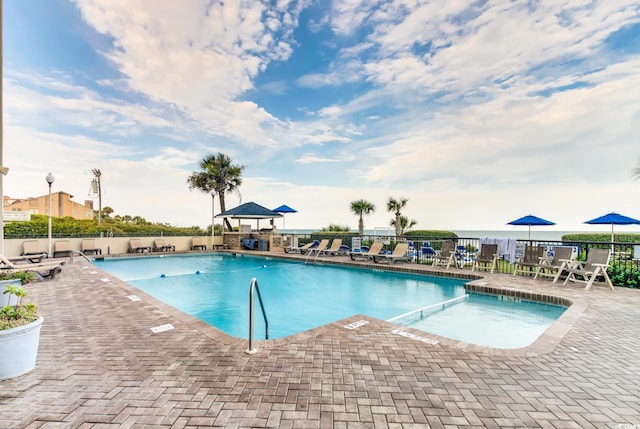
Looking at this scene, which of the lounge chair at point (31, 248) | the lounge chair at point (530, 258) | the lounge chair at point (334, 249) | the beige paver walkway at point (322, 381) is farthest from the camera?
the lounge chair at point (334, 249)

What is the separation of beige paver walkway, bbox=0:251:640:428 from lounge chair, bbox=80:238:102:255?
39.7ft

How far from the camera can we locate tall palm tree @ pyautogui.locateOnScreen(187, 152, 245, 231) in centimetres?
2223

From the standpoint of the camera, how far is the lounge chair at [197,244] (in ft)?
56.5

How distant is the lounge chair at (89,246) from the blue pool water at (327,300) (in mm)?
2684

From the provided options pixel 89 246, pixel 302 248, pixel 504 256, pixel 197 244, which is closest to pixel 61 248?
pixel 89 246

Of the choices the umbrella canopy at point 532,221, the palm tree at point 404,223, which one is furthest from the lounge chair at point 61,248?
the umbrella canopy at point 532,221

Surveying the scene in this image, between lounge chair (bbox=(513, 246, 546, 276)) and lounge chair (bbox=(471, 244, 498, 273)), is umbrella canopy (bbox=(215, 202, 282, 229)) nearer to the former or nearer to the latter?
lounge chair (bbox=(471, 244, 498, 273))

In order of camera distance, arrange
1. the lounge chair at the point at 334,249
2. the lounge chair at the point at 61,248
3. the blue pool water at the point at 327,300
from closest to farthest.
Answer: the blue pool water at the point at 327,300, the lounge chair at the point at 61,248, the lounge chair at the point at 334,249

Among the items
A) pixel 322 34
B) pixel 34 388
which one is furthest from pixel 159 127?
pixel 34 388

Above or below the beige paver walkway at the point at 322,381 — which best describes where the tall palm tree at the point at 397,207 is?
above

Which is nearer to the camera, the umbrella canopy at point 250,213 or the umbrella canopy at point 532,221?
the umbrella canopy at point 532,221

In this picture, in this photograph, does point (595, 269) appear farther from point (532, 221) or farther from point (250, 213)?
point (250, 213)

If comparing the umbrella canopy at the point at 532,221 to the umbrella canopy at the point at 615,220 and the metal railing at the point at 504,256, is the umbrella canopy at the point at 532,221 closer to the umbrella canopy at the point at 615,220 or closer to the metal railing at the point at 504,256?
the metal railing at the point at 504,256

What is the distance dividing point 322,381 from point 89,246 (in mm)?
15612
